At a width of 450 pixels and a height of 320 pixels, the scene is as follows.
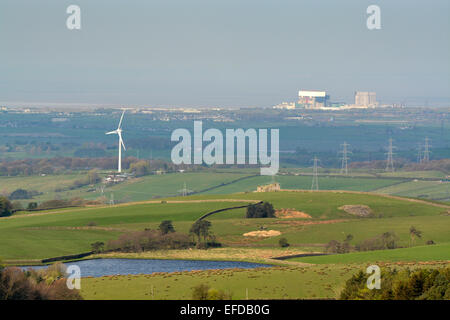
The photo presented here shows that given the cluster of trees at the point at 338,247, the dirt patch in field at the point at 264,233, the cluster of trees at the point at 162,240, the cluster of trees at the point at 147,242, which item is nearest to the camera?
the cluster of trees at the point at 338,247

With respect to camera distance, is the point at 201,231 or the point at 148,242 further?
the point at 201,231

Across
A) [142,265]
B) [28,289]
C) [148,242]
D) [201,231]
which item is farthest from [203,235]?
[28,289]

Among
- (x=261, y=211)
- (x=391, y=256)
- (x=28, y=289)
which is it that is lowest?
Result: (x=261, y=211)

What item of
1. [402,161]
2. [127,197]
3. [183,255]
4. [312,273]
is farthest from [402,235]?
[402,161]

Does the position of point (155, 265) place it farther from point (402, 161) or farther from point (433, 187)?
point (402, 161)

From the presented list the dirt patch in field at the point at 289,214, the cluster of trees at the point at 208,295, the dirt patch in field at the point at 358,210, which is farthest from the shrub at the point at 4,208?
the cluster of trees at the point at 208,295

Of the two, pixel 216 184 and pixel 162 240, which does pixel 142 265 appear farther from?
pixel 216 184

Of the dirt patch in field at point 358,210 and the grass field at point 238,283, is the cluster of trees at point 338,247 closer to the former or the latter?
Answer: the grass field at point 238,283
